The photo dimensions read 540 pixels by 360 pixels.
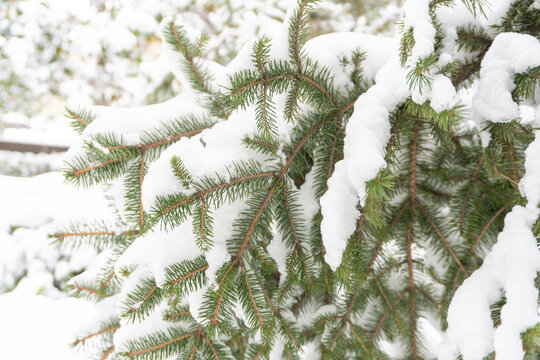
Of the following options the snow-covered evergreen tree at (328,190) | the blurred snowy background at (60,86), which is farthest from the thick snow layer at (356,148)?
the blurred snowy background at (60,86)

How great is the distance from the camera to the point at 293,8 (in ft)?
2.41

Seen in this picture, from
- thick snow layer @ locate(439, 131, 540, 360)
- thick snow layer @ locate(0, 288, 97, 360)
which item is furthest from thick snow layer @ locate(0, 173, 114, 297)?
thick snow layer @ locate(439, 131, 540, 360)

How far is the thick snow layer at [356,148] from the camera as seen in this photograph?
2.21 feet

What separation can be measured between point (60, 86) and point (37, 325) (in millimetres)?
4433

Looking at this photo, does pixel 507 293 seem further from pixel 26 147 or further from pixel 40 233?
pixel 40 233

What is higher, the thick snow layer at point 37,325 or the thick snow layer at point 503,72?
the thick snow layer at point 503,72

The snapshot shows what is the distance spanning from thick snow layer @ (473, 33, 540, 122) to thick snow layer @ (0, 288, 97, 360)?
258cm

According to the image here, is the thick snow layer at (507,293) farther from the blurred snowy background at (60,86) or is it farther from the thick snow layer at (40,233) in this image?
the thick snow layer at (40,233)

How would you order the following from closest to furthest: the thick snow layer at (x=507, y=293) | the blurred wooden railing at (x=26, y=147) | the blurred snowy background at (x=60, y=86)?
1. the thick snow layer at (x=507, y=293)
2. the blurred wooden railing at (x=26, y=147)
3. the blurred snowy background at (x=60, y=86)

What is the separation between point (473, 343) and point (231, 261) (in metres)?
0.49

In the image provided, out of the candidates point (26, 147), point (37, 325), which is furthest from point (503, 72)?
point (37, 325)

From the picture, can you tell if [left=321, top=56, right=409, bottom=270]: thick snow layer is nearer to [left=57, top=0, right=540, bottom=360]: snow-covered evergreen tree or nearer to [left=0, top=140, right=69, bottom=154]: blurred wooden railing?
[left=57, top=0, right=540, bottom=360]: snow-covered evergreen tree

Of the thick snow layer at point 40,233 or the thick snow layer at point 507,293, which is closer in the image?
the thick snow layer at point 507,293

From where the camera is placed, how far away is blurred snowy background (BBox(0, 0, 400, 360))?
274 centimetres
